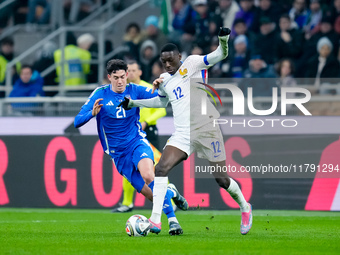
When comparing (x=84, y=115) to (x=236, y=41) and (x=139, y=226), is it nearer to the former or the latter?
(x=139, y=226)

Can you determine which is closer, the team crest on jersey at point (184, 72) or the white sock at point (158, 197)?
the white sock at point (158, 197)

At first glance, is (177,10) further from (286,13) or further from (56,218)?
(56,218)

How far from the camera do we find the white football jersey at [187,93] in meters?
8.72

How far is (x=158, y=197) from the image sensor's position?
854cm

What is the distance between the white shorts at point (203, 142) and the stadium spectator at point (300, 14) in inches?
305

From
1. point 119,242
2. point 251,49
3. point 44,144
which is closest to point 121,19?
point 251,49

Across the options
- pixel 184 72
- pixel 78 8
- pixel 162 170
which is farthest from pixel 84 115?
pixel 78 8

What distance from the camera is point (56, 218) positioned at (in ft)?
38.2

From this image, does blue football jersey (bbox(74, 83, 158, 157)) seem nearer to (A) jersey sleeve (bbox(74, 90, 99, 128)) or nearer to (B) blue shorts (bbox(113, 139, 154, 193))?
(B) blue shorts (bbox(113, 139, 154, 193))

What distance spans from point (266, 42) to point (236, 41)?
23.5 inches

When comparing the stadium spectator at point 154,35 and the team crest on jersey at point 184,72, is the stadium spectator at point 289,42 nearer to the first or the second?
the stadium spectator at point 154,35

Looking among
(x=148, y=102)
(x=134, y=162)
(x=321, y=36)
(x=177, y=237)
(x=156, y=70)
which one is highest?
(x=321, y=36)

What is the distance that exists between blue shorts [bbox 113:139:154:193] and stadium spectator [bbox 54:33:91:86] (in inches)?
258

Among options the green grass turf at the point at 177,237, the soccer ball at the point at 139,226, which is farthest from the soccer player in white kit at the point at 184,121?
the green grass turf at the point at 177,237
